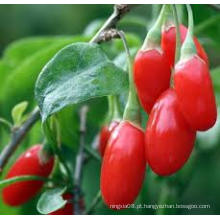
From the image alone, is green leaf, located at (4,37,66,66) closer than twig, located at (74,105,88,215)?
No

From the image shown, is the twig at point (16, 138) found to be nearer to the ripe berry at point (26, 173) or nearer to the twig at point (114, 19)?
the ripe berry at point (26, 173)

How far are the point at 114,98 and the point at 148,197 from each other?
0.49 meters

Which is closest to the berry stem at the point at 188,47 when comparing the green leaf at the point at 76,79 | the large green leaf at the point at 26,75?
the green leaf at the point at 76,79

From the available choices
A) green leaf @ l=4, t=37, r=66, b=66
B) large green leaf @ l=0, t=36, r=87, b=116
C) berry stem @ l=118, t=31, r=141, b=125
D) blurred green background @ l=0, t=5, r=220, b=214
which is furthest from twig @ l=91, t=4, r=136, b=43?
green leaf @ l=4, t=37, r=66, b=66

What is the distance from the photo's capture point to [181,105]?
106 cm

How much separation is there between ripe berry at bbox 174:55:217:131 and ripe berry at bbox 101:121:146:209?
0.33 feet

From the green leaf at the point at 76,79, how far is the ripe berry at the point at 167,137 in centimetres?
10

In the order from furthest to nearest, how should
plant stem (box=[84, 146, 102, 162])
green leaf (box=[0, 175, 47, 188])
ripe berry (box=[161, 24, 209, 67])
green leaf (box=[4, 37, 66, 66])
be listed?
1. green leaf (box=[4, 37, 66, 66])
2. plant stem (box=[84, 146, 102, 162])
3. green leaf (box=[0, 175, 47, 188])
4. ripe berry (box=[161, 24, 209, 67])

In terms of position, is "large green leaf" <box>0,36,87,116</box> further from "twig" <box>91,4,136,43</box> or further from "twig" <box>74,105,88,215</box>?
"twig" <box>91,4,136,43</box>

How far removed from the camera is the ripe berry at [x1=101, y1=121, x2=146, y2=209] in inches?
Result: 42.9

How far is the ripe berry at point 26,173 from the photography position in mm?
1354

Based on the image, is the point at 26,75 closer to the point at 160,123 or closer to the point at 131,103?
the point at 131,103

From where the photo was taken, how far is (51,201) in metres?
1.26
